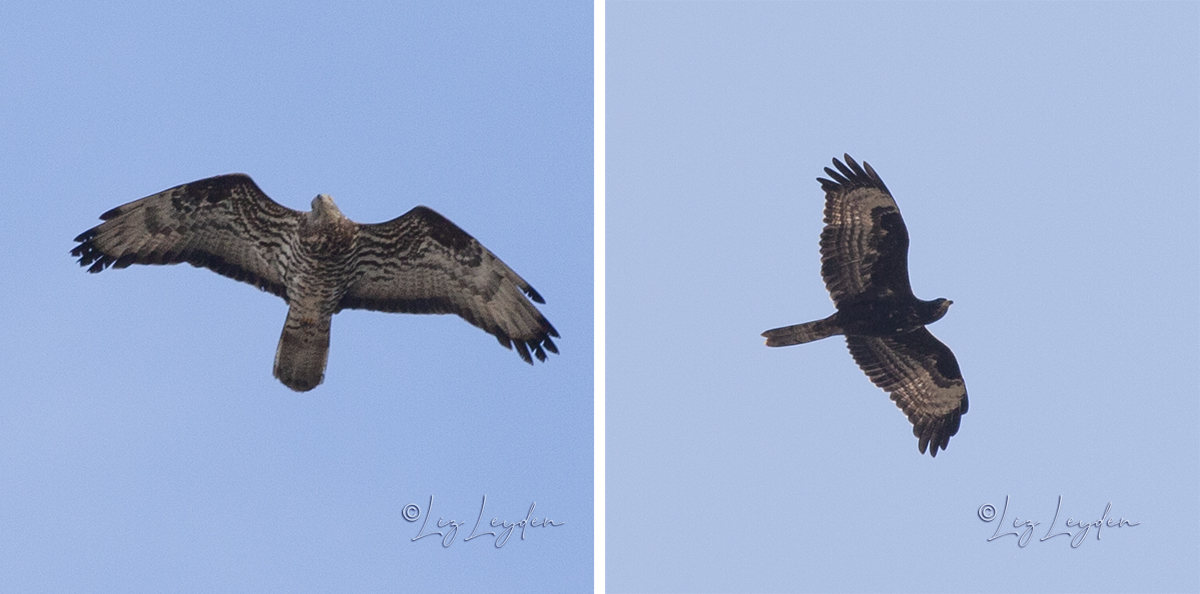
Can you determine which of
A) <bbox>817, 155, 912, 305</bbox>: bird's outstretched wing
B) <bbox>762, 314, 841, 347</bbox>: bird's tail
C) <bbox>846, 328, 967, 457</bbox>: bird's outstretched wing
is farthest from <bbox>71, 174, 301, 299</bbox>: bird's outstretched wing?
<bbox>846, 328, 967, 457</bbox>: bird's outstretched wing

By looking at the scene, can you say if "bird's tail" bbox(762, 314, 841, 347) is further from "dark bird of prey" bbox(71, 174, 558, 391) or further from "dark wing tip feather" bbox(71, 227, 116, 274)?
"dark wing tip feather" bbox(71, 227, 116, 274)

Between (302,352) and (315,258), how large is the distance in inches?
29.3

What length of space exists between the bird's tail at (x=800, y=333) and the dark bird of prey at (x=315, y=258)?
8.49ft

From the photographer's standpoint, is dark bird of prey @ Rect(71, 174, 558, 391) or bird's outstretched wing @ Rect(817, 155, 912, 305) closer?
dark bird of prey @ Rect(71, 174, 558, 391)

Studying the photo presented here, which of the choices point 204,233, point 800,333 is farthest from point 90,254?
point 800,333

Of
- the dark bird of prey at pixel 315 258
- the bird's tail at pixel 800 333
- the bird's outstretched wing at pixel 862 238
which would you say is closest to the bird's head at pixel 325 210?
the dark bird of prey at pixel 315 258

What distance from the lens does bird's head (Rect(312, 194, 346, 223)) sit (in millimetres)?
11141

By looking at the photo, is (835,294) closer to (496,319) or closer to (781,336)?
(781,336)

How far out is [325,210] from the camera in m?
11.1

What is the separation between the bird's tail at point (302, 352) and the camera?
11234 millimetres

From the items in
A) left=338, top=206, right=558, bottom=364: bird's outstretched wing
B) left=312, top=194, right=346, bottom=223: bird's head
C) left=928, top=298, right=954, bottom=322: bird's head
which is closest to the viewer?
left=312, top=194, right=346, bottom=223: bird's head

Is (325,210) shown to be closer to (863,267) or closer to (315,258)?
(315,258)

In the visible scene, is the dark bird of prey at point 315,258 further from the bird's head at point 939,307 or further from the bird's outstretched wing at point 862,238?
the bird's head at point 939,307

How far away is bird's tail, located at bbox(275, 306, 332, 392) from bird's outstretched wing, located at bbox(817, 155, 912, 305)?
16.4 feet
